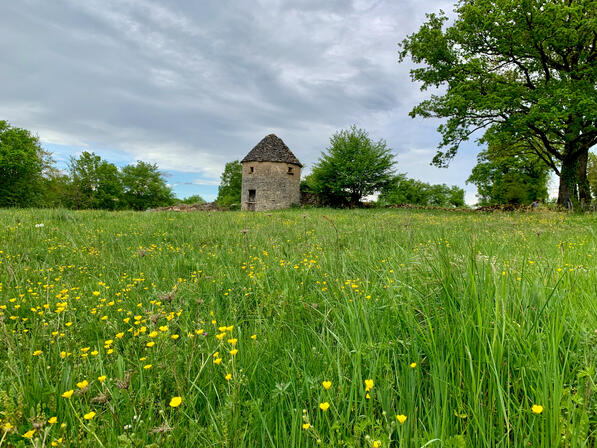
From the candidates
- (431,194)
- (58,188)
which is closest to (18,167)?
(58,188)

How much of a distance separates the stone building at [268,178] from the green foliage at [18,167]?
98.7 feet

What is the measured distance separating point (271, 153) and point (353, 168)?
9867 millimetres

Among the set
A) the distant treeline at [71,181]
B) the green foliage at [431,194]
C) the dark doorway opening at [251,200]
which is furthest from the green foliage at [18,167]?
the green foliage at [431,194]

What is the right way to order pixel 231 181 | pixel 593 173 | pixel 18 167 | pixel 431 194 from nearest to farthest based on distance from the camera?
pixel 18 167 < pixel 593 173 < pixel 431 194 < pixel 231 181

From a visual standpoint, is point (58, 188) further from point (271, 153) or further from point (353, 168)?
point (353, 168)

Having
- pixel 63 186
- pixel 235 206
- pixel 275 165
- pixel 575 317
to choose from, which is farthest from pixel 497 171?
pixel 63 186

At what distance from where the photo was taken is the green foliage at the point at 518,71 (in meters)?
17.0

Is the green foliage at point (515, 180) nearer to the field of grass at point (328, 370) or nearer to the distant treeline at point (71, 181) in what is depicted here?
the field of grass at point (328, 370)

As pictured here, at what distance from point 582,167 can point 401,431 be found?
29593 mm

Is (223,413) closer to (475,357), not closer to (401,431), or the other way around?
(401,431)

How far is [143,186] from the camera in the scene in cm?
6125

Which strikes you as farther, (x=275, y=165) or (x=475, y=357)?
(x=275, y=165)

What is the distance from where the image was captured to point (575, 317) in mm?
1694

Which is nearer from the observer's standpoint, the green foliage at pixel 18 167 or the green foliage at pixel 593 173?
the green foliage at pixel 18 167
